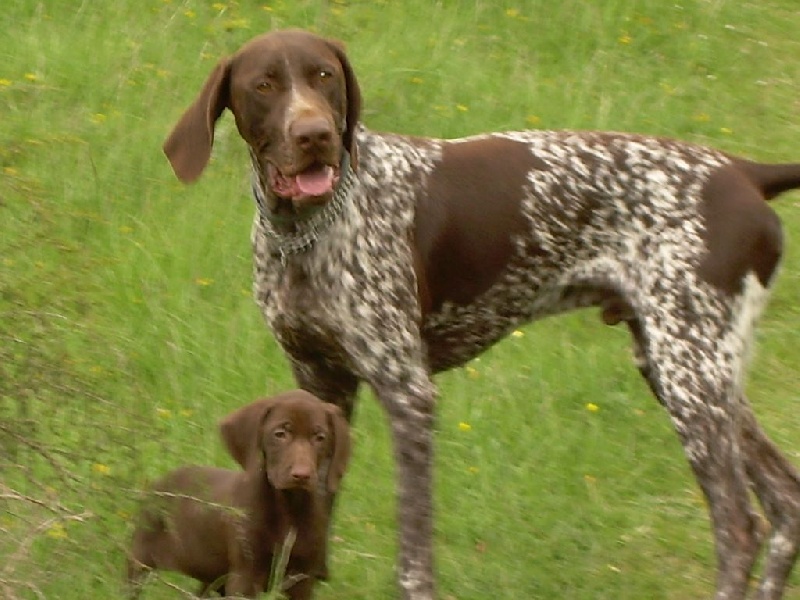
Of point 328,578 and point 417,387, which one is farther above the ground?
point 417,387

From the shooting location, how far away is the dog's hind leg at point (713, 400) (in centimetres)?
599

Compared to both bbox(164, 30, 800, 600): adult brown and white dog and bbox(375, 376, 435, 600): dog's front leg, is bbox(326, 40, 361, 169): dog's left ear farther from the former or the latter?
bbox(375, 376, 435, 600): dog's front leg

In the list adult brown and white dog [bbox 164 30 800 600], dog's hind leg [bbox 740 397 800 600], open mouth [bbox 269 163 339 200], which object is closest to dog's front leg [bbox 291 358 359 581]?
adult brown and white dog [bbox 164 30 800 600]

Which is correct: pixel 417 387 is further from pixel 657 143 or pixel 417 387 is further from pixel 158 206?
pixel 158 206

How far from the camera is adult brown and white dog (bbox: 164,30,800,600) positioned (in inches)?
224

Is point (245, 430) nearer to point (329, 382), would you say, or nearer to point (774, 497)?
point (329, 382)

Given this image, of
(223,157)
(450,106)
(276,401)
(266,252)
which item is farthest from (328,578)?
(450,106)

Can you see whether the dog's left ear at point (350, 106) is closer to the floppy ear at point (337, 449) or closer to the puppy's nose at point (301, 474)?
the floppy ear at point (337, 449)

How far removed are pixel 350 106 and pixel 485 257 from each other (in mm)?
700

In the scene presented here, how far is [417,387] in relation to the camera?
579 cm

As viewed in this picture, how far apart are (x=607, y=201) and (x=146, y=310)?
7.54 feet

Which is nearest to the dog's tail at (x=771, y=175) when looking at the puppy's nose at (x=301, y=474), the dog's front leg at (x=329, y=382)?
the dog's front leg at (x=329, y=382)

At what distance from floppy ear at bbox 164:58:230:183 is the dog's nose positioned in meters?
0.37

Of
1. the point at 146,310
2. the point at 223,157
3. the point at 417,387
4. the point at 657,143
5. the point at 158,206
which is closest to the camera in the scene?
the point at 417,387
